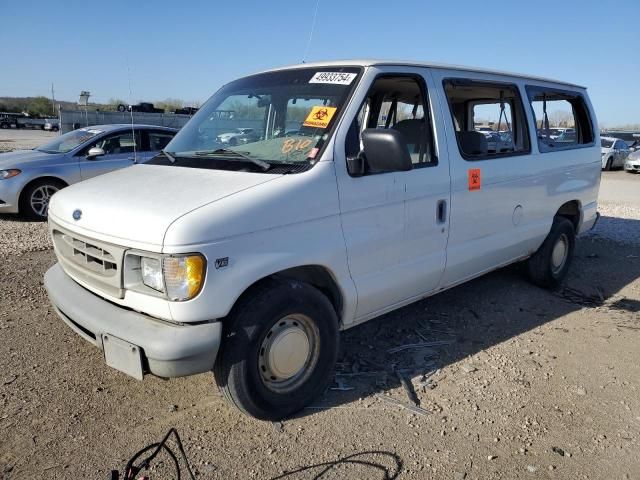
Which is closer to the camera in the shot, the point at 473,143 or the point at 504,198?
the point at 473,143

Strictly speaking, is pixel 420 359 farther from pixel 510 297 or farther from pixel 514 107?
pixel 514 107

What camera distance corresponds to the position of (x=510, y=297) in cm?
527

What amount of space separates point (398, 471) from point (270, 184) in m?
1.66

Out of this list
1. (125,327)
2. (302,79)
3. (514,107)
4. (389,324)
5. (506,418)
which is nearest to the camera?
(125,327)

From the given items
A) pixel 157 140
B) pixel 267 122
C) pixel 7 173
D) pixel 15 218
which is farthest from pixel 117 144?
pixel 267 122

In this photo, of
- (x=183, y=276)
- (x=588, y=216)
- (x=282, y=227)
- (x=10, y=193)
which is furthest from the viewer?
(x=10, y=193)

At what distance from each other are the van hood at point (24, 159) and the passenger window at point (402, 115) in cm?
635

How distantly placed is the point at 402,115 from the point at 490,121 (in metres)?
1.22

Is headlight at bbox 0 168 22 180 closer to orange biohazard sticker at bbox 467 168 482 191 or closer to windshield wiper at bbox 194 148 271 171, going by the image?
windshield wiper at bbox 194 148 271 171

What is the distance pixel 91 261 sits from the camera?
2.96m

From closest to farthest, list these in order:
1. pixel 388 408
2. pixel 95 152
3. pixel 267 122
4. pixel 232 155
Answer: pixel 388 408, pixel 232 155, pixel 267 122, pixel 95 152

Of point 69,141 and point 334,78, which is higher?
point 334,78

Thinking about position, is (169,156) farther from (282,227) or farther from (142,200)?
(282,227)

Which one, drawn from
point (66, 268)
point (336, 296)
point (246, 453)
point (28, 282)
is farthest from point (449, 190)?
point (28, 282)
